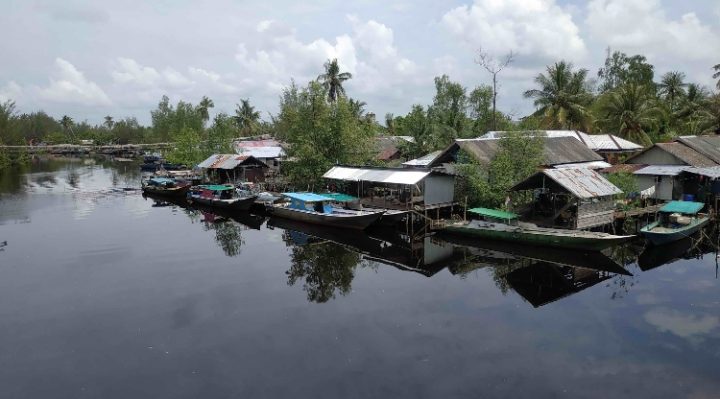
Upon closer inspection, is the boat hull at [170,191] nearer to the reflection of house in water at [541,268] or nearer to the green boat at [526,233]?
the green boat at [526,233]

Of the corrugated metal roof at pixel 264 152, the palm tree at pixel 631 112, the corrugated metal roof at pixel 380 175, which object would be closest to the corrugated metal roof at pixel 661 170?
the corrugated metal roof at pixel 380 175

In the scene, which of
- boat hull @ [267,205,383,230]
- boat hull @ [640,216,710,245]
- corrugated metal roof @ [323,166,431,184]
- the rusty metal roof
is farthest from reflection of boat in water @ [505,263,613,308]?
the rusty metal roof

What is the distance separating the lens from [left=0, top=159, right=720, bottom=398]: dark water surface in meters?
11.1

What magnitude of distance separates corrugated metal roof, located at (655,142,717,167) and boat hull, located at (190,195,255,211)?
1062 inches

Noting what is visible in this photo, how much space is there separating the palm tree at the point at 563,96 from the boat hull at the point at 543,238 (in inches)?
869

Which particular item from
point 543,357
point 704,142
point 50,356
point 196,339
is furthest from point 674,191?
point 50,356

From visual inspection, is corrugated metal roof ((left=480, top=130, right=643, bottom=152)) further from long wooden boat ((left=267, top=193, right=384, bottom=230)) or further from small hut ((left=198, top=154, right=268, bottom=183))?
small hut ((left=198, top=154, right=268, bottom=183))

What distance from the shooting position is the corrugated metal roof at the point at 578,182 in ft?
A: 73.4

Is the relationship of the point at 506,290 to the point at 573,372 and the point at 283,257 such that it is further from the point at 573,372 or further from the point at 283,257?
the point at 283,257

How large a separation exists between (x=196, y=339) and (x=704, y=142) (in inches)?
1361

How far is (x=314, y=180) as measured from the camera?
36062 millimetres

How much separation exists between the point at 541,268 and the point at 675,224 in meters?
9.02

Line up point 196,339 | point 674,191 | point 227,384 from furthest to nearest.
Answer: point 674,191, point 196,339, point 227,384

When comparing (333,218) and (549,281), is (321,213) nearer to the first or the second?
(333,218)
